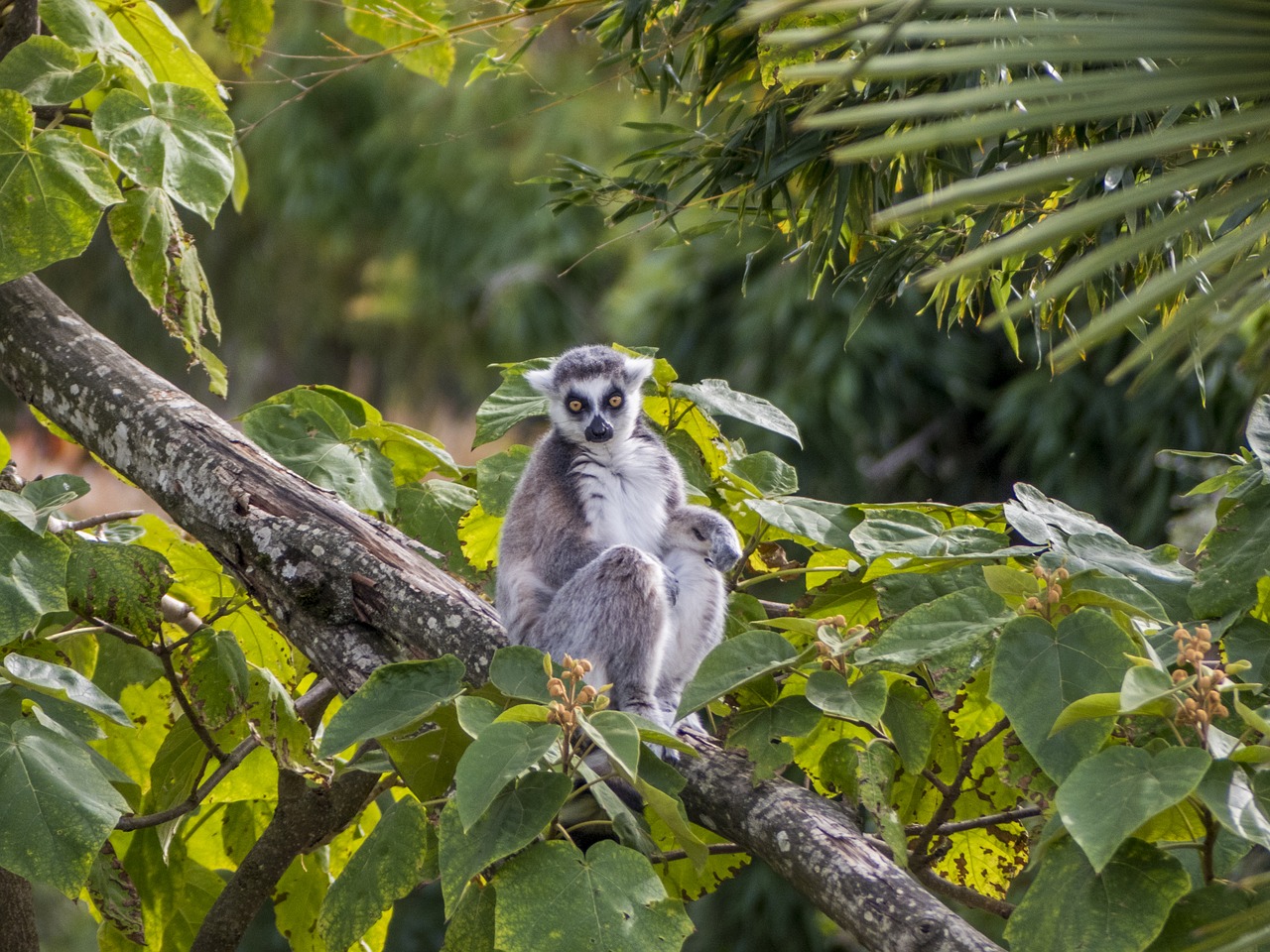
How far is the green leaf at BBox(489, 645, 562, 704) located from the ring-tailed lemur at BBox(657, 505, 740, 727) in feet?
2.57

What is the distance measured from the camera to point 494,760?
1.37 meters

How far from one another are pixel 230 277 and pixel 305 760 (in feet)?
53.3

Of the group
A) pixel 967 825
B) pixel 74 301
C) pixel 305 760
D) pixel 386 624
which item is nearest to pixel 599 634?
pixel 386 624

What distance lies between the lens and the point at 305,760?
2174 millimetres

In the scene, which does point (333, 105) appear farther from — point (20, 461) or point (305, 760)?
point (305, 760)

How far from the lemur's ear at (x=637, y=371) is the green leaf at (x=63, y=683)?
1351 millimetres

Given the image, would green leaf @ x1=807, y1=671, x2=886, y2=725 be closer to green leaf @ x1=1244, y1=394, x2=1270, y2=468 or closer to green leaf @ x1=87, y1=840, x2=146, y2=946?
green leaf @ x1=1244, y1=394, x2=1270, y2=468

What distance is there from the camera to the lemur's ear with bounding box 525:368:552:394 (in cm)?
272

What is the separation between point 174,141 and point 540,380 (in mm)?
894

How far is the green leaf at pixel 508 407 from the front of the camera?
8.47 ft

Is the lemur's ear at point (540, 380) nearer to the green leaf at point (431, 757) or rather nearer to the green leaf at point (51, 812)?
the green leaf at point (431, 757)

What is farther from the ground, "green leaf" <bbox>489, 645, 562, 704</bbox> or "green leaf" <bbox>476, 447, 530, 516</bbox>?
"green leaf" <bbox>489, 645, 562, 704</bbox>

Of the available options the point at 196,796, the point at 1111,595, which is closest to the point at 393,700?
the point at 196,796

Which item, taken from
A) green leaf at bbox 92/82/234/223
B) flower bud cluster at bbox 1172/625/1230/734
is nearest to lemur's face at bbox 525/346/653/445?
green leaf at bbox 92/82/234/223
